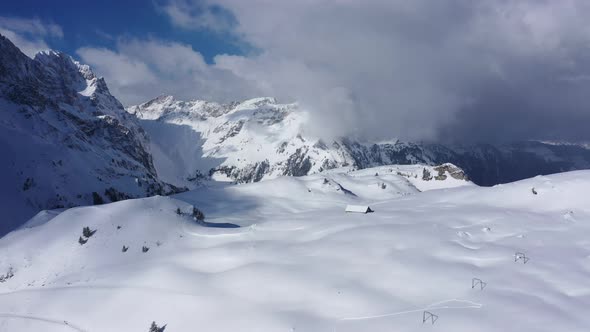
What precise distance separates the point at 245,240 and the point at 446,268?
22.5 m

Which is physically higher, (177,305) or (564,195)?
(564,195)

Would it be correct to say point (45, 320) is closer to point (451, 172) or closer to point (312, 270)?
point (312, 270)

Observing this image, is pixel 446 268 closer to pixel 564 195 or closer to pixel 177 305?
pixel 177 305

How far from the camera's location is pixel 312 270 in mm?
33438

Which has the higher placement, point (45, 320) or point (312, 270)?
point (312, 270)

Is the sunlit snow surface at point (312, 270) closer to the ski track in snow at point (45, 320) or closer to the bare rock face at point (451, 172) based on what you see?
the ski track in snow at point (45, 320)

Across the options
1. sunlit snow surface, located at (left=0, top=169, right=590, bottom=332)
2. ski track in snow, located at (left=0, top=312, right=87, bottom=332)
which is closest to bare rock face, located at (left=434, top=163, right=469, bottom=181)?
sunlit snow surface, located at (left=0, top=169, right=590, bottom=332)

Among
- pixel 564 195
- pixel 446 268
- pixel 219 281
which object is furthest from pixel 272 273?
pixel 564 195

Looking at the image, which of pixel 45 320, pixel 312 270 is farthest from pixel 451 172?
pixel 45 320

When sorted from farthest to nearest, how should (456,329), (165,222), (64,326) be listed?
(165,222)
(64,326)
(456,329)

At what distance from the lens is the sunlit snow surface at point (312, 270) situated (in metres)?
26.8

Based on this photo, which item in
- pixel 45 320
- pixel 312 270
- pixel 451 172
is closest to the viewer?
pixel 45 320

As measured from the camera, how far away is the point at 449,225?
4475 centimetres

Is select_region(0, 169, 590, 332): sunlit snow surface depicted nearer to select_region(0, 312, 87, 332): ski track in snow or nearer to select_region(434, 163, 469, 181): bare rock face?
select_region(0, 312, 87, 332): ski track in snow
